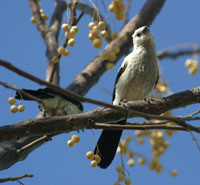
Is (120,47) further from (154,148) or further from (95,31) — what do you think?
(95,31)

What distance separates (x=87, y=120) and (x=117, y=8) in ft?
3.04

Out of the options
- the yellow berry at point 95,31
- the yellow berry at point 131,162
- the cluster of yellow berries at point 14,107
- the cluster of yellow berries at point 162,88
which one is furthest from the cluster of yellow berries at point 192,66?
the yellow berry at point 131,162

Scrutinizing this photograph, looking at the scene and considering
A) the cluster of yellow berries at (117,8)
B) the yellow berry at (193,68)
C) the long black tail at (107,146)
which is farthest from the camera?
the long black tail at (107,146)

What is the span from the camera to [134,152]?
3.84 metres

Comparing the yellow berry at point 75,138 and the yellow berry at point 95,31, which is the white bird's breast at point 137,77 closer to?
the yellow berry at point 75,138

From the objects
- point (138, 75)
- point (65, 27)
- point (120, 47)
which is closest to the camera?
point (65, 27)

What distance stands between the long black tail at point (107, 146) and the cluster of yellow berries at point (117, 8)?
5.79 feet

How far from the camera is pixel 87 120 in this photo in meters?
2.65

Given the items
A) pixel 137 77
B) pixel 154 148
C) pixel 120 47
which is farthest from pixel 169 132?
pixel 120 47

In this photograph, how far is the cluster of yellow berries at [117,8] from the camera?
209cm

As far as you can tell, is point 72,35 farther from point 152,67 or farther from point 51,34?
point 51,34

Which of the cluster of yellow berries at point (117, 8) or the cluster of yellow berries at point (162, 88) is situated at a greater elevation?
the cluster of yellow berries at point (162, 88)

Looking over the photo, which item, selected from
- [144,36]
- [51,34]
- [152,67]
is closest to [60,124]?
[152,67]

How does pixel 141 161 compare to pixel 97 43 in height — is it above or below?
above
